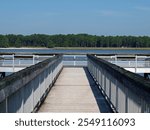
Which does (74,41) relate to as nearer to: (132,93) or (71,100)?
(71,100)

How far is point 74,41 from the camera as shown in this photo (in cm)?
16275

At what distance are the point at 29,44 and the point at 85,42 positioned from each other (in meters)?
21.9

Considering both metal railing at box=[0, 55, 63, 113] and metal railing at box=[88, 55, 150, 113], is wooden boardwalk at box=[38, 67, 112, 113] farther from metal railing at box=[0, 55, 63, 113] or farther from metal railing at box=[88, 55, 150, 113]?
metal railing at box=[88, 55, 150, 113]

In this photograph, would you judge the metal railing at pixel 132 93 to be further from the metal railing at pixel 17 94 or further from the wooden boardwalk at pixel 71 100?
the metal railing at pixel 17 94

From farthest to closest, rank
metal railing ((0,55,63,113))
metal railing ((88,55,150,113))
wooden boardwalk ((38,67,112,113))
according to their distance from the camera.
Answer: wooden boardwalk ((38,67,112,113)) → metal railing ((88,55,150,113)) → metal railing ((0,55,63,113))

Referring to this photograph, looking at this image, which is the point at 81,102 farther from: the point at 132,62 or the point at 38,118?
the point at 132,62

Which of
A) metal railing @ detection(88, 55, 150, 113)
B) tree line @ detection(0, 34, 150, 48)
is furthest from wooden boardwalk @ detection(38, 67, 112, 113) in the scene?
tree line @ detection(0, 34, 150, 48)

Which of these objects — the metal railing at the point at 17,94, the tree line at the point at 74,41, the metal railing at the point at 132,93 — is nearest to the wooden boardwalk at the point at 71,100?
the metal railing at the point at 17,94

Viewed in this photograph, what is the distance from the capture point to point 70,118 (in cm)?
393

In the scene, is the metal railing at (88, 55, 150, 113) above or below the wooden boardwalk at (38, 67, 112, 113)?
above

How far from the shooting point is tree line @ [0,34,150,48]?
160 meters

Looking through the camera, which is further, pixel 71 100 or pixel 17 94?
pixel 71 100

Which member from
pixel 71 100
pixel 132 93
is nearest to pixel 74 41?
pixel 71 100

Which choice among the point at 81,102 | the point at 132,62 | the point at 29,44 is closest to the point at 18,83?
the point at 81,102
